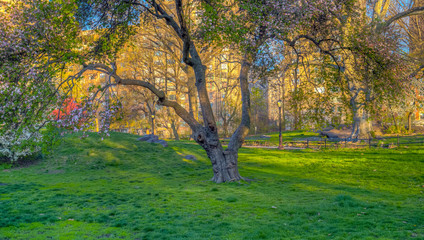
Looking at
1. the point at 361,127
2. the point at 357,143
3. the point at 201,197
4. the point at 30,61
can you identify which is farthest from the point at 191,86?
the point at 30,61

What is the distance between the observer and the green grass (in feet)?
25.1

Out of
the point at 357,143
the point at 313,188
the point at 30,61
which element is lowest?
the point at 313,188

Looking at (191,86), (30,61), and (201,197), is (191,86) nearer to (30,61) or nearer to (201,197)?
(201,197)

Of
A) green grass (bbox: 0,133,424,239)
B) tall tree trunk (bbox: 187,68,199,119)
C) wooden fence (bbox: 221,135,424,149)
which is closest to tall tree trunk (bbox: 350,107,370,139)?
wooden fence (bbox: 221,135,424,149)

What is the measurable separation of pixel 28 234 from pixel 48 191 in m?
6.04

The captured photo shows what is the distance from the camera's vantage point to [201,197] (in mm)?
11453

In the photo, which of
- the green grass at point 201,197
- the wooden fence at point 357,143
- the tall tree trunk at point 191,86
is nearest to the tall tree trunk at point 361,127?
the wooden fence at point 357,143

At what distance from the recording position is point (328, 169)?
18984mm

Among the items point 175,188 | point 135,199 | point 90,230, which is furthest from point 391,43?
point 90,230

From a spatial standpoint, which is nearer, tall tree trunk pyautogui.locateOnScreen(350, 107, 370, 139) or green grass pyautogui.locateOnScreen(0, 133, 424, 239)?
green grass pyautogui.locateOnScreen(0, 133, 424, 239)

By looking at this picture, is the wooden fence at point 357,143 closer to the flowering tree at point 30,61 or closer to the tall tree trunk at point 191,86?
the tall tree trunk at point 191,86

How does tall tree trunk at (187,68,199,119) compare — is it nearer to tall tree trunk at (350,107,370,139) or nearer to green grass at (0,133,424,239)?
green grass at (0,133,424,239)

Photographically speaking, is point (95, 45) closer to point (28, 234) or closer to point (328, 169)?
point (28, 234)

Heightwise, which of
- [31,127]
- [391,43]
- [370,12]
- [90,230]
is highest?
[370,12]
